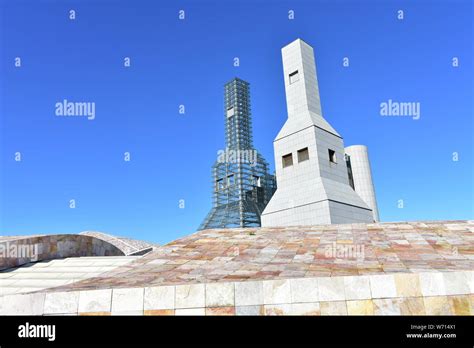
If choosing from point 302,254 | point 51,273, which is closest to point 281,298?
point 302,254

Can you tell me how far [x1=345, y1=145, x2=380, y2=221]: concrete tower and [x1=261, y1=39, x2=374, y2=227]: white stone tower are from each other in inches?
850

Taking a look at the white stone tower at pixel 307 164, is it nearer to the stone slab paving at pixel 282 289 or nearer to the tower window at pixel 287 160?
the tower window at pixel 287 160

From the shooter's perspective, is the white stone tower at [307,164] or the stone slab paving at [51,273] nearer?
the stone slab paving at [51,273]

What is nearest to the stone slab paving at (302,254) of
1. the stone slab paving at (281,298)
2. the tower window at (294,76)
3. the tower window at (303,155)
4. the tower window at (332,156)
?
the stone slab paving at (281,298)

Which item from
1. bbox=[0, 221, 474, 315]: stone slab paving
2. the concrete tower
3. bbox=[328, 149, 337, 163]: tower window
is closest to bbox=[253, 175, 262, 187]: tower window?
the concrete tower

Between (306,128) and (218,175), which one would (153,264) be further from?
(218,175)

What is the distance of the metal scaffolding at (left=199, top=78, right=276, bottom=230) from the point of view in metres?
71.7

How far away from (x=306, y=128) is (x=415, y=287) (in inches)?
842

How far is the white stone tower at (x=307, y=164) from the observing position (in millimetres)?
24609

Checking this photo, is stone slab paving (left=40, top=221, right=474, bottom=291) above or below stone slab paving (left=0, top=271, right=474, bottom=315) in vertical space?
above

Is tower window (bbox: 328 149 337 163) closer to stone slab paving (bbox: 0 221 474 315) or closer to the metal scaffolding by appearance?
stone slab paving (bbox: 0 221 474 315)

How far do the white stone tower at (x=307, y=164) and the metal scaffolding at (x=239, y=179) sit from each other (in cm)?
4216
